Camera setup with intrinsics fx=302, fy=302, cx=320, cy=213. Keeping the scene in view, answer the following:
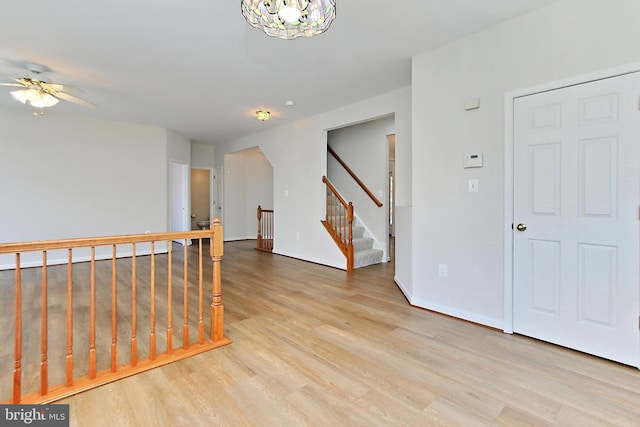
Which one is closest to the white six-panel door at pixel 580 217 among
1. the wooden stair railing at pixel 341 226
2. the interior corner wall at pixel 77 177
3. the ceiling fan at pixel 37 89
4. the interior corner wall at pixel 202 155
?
the wooden stair railing at pixel 341 226

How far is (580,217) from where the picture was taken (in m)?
2.20

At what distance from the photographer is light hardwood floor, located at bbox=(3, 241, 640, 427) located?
1.53 metres

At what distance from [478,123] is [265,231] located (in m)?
5.53

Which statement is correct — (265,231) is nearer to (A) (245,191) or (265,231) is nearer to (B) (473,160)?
(A) (245,191)

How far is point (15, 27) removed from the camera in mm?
2531

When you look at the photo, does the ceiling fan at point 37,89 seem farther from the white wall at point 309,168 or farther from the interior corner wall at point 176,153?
the white wall at point 309,168

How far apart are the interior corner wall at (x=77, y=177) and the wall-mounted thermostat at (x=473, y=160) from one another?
578cm

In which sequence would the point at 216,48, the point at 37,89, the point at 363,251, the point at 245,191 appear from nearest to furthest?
the point at 216,48, the point at 37,89, the point at 363,251, the point at 245,191

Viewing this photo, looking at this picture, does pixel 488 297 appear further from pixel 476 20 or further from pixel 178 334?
pixel 178 334

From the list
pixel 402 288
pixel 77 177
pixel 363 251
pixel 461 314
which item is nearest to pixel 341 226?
pixel 363 251

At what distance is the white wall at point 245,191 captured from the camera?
8.18m

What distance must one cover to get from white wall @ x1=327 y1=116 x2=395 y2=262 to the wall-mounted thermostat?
275 centimetres

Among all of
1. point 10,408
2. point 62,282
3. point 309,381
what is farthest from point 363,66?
point 62,282

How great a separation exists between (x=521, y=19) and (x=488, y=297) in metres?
2.30
